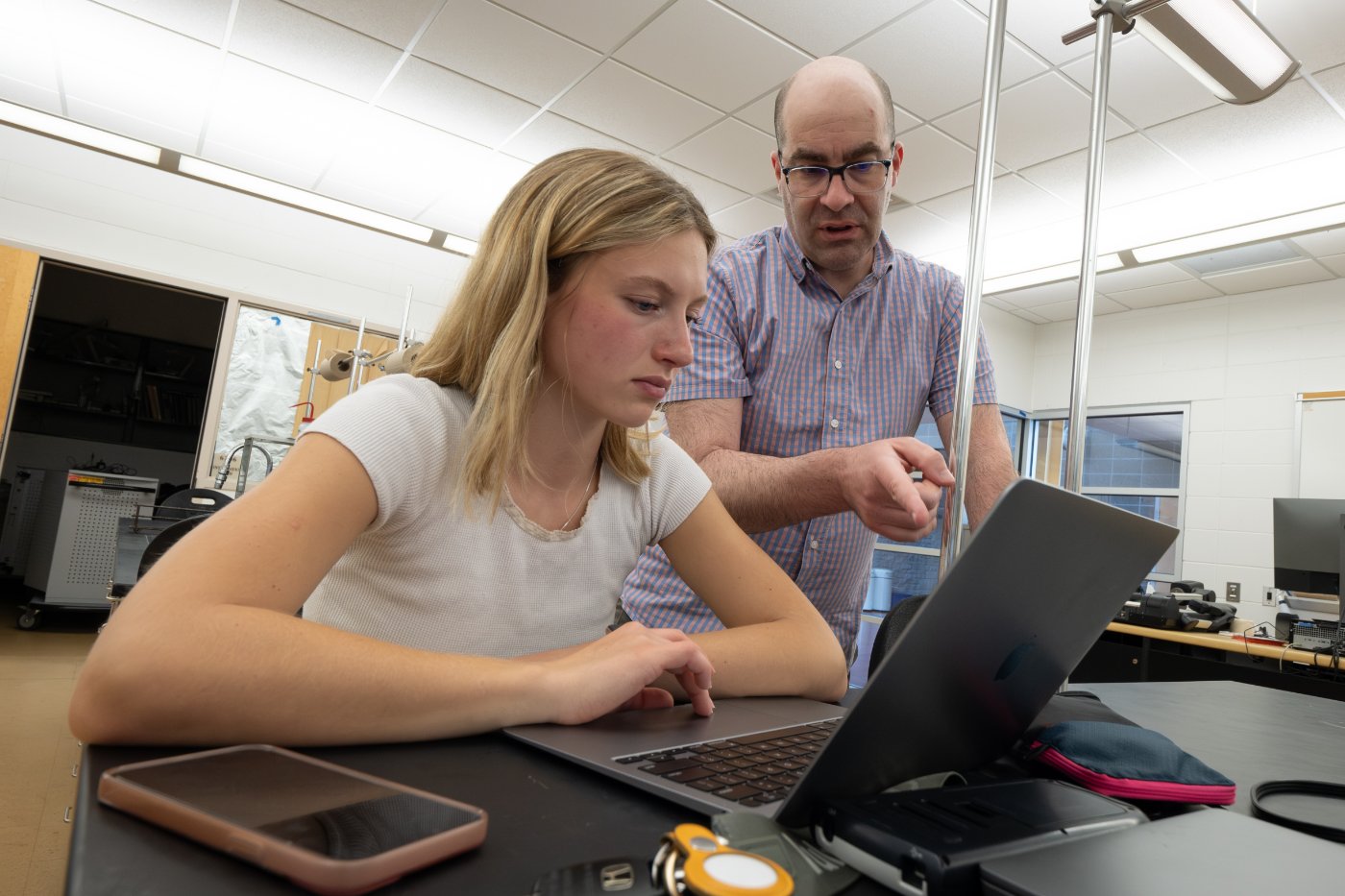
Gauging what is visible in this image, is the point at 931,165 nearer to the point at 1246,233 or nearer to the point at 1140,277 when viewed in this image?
the point at 1246,233

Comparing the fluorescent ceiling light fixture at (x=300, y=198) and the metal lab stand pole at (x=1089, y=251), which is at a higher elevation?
the fluorescent ceiling light fixture at (x=300, y=198)

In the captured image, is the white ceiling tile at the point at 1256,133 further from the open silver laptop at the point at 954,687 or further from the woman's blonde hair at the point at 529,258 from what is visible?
the open silver laptop at the point at 954,687

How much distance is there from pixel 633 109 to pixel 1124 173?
7.51 feet

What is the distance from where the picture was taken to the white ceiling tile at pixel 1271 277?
4609 mm

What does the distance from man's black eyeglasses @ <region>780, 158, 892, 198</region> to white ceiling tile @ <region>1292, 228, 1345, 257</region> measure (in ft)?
13.7

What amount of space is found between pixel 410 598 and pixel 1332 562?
379 cm

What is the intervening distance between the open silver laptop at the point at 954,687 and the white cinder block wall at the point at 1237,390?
4.60 metres

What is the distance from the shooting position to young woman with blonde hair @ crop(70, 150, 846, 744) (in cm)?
52

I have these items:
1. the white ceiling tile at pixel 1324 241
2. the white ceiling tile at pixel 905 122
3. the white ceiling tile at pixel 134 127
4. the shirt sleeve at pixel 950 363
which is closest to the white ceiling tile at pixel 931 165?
the white ceiling tile at pixel 905 122

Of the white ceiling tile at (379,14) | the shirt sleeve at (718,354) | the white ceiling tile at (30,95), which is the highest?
the white ceiling tile at (379,14)

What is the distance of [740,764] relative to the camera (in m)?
0.52

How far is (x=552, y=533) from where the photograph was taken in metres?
0.90

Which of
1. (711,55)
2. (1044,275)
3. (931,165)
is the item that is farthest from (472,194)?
(1044,275)

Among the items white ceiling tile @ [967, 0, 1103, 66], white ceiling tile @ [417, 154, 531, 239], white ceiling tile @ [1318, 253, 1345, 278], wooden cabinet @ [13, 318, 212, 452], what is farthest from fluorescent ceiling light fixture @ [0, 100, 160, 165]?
white ceiling tile @ [1318, 253, 1345, 278]
